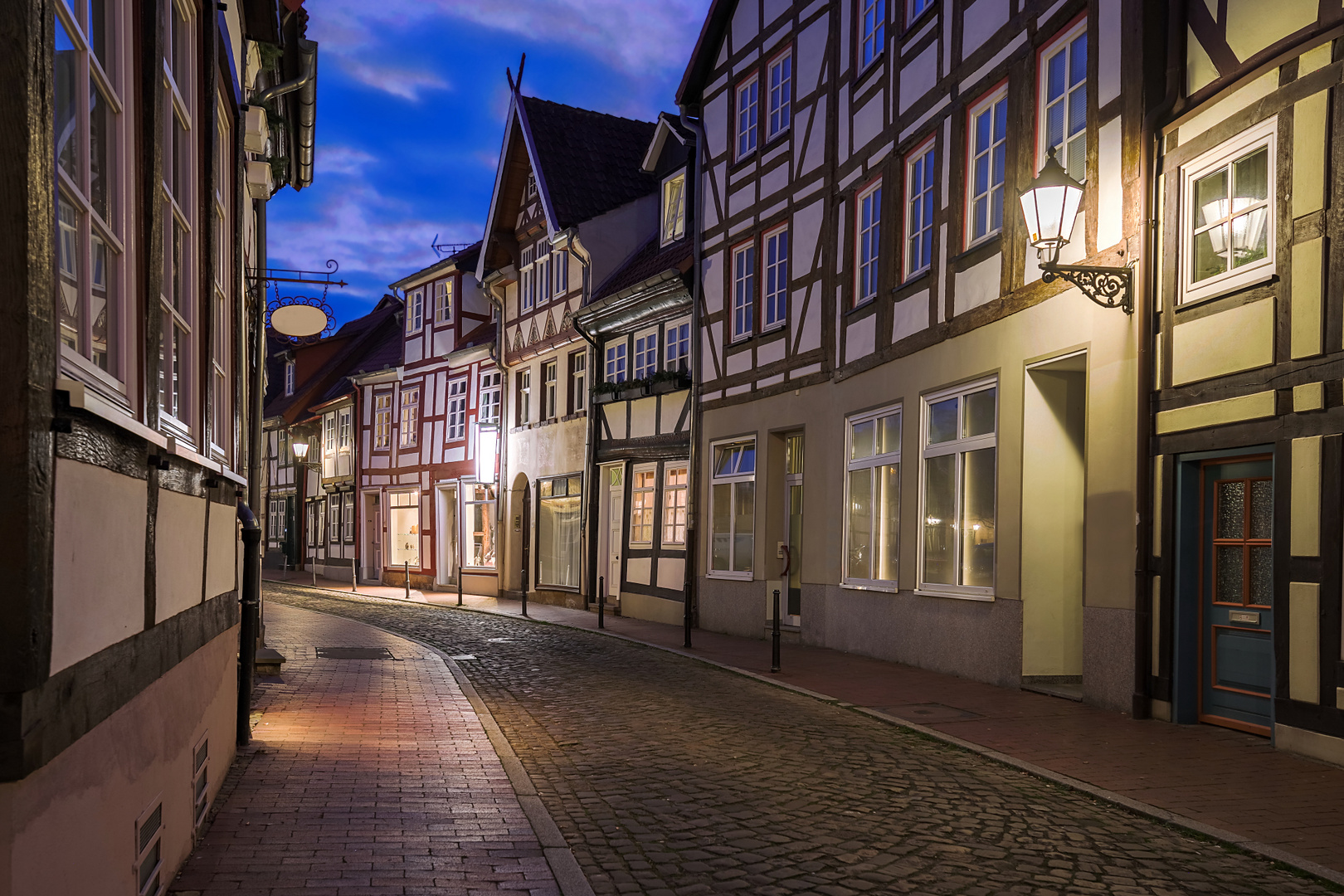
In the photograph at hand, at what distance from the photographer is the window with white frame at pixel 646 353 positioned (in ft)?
72.9

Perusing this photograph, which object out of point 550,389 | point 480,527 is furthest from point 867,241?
point 480,527

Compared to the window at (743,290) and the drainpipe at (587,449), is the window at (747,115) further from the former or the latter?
the drainpipe at (587,449)

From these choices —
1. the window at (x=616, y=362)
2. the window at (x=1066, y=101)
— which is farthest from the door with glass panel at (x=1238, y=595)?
the window at (x=616, y=362)

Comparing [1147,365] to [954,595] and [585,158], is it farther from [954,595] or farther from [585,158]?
[585,158]

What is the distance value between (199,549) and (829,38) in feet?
44.0

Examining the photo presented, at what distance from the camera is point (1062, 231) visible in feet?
32.2

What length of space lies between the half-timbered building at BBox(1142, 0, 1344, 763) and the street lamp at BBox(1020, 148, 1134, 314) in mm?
413

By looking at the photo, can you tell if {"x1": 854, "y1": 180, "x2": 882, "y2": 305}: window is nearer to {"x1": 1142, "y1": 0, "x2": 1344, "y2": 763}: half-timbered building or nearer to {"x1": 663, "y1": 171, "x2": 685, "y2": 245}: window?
{"x1": 1142, "y1": 0, "x2": 1344, "y2": 763}: half-timbered building

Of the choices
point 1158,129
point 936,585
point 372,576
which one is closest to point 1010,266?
point 1158,129

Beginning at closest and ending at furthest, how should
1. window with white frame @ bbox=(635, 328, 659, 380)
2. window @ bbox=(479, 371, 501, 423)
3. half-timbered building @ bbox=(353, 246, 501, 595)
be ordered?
window with white frame @ bbox=(635, 328, 659, 380), window @ bbox=(479, 371, 501, 423), half-timbered building @ bbox=(353, 246, 501, 595)

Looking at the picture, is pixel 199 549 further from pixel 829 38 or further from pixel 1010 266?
pixel 829 38

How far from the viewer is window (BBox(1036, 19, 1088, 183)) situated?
35.7ft

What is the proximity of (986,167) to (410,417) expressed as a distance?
2496cm

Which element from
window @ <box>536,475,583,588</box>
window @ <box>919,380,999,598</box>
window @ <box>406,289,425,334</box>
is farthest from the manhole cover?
window @ <box>406,289,425,334</box>
